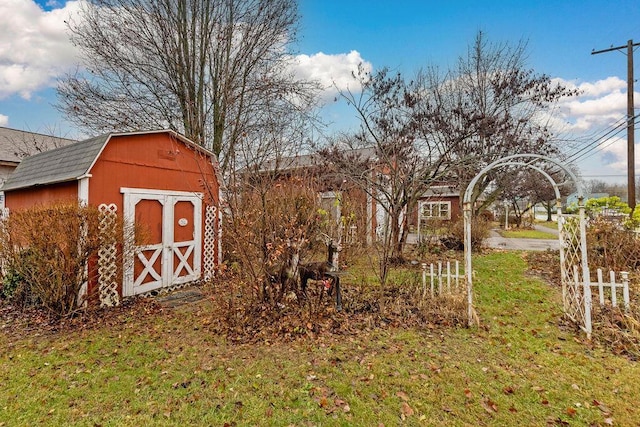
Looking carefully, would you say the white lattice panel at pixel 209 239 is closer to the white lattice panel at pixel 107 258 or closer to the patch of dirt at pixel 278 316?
the patch of dirt at pixel 278 316

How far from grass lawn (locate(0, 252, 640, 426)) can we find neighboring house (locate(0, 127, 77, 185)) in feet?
30.1

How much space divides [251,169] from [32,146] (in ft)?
39.6

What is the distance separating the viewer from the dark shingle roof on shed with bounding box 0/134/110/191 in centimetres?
544

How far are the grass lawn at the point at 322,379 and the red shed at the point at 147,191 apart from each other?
6.42 feet

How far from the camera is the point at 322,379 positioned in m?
3.19

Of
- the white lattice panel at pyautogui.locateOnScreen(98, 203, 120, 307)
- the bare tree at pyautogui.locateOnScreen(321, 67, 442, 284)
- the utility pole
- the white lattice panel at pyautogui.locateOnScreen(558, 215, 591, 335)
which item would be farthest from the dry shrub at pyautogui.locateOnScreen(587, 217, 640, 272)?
the white lattice panel at pyautogui.locateOnScreen(98, 203, 120, 307)

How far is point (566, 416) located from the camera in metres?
2.63

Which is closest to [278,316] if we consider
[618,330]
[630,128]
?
[618,330]

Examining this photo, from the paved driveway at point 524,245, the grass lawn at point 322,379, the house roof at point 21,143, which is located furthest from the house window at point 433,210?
the house roof at point 21,143

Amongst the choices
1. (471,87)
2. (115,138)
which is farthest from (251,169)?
(471,87)

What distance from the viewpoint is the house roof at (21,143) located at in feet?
34.7

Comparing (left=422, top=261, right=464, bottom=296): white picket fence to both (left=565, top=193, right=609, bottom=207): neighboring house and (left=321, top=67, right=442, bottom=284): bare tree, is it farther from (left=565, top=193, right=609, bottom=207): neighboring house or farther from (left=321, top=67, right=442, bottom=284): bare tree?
(left=321, top=67, right=442, bottom=284): bare tree

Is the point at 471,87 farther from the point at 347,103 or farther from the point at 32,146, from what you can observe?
the point at 32,146

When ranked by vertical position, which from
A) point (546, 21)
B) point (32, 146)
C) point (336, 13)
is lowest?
point (32, 146)
